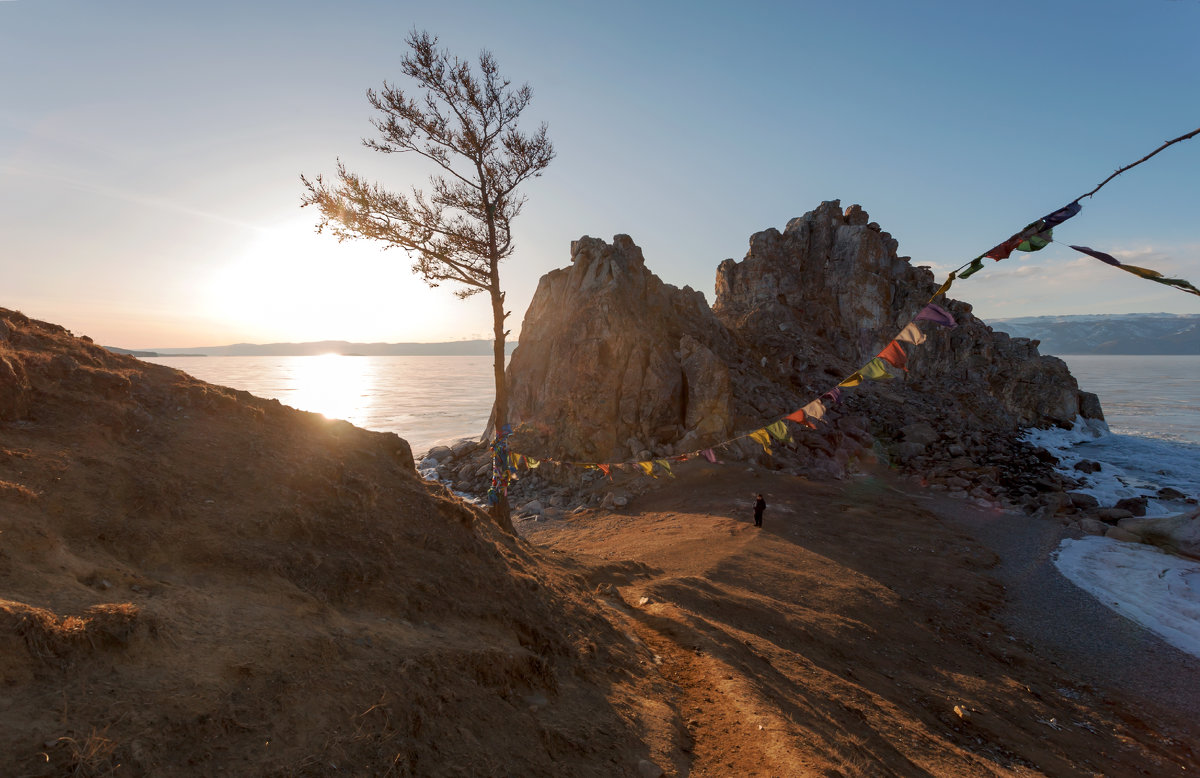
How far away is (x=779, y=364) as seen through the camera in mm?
34156

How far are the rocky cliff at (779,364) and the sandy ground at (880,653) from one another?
7.18m

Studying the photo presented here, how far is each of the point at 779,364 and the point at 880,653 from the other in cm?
2635

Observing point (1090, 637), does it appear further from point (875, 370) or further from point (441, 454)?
point (441, 454)

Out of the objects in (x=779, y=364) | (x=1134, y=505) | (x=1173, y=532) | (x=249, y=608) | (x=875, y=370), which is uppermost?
(x=875, y=370)

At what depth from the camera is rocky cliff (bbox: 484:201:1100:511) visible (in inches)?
984

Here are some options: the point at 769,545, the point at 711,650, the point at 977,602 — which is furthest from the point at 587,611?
the point at 977,602

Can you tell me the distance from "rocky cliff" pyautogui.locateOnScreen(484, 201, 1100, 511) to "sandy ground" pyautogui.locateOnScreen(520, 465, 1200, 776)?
7179 millimetres

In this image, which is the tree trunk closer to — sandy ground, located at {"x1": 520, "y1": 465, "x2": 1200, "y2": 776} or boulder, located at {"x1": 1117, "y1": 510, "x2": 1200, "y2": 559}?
sandy ground, located at {"x1": 520, "y1": 465, "x2": 1200, "y2": 776}

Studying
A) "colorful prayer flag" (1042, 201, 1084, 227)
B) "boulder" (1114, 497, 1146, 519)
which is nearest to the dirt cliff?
"colorful prayer flag" (1042, 201, 1084, 227)

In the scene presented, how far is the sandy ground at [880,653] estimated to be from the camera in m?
5.99

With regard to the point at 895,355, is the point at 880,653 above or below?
below

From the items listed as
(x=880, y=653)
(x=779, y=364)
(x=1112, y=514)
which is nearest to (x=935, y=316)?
(x=880, y=653)

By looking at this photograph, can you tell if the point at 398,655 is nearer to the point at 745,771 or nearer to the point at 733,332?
the point at 745,771

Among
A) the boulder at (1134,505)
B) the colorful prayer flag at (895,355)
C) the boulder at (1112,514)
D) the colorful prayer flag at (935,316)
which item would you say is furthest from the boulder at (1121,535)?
the colorful prayer flag at (935,316)
